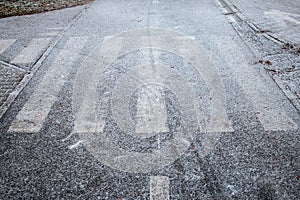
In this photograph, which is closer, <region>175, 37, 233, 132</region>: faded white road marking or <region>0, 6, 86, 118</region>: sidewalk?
<region>175, 37, 233, 132</region>: faded white road marking

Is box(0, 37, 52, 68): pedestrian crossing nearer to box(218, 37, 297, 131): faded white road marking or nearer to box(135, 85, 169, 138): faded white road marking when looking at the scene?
box(135, 85, 169, 138): faded white road marking

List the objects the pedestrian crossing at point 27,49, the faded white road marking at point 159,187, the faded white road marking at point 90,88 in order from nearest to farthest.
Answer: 1. the faded white road marking at point 159,187
2. the faded white road marking at point 90,88
3. the pedestrian crossing at point 27,49

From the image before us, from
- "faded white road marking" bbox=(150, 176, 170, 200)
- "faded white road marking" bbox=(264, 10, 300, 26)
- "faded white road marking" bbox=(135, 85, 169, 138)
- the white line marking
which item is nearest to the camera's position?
"faded white road marking" bbox=(150, 176, 170, 200)

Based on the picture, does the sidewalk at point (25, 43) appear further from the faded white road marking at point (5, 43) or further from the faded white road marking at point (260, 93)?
the faded white road marking at point (260, 93)

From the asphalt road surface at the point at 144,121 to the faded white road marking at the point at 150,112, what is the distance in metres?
0.02

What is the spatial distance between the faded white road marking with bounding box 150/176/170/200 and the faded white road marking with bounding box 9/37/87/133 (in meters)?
2.02

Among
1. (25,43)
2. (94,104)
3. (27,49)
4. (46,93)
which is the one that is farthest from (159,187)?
(25,43)

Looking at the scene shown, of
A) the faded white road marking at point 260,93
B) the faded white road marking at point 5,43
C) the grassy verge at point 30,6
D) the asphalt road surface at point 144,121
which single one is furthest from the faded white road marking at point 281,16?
the faded white road marking at point 5,43

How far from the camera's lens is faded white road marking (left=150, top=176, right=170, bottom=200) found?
9.87 feet

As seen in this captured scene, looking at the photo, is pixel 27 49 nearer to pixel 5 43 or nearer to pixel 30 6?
pixel 5 43

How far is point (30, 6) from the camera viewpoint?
10.9m

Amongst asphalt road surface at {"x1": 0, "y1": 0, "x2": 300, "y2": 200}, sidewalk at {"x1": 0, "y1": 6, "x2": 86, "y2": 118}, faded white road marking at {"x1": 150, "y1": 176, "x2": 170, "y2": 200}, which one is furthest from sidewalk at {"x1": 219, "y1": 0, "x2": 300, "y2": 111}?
sidewalk at {"x1": 0, "y1": 6, "x2": 86, "y2": 118}

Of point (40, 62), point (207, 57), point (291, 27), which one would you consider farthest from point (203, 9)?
point (40, 62)

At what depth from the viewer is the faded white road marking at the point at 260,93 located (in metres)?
4.09
